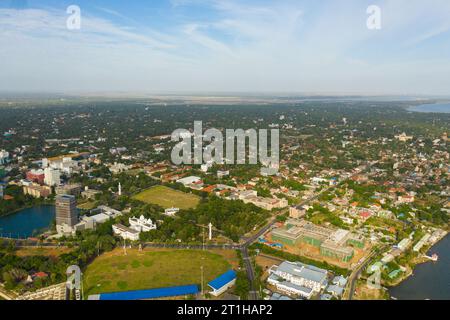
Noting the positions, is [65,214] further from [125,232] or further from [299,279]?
[299,279]

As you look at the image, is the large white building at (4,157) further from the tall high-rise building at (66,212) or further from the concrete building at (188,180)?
the tall high-rise building at (66,212)

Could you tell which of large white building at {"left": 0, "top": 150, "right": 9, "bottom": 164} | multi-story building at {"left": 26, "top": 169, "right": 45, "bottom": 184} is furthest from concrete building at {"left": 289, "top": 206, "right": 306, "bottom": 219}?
large white building at {"left": 0, "top": 150, "right": 9, "bottom": 164}

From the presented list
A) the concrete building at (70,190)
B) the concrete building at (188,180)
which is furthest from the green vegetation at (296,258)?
the concrete building at (70,190)

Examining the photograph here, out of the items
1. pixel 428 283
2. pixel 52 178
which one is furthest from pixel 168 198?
pixel 428 283

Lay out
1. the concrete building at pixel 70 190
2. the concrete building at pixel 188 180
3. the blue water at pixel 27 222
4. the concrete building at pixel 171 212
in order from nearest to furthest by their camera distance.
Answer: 1. the blue water at pixel 27 222
2. the concrete building at pixel 171 212
3. the concrete building at pixel 70 190
4. the concrete building at pixel 188 180
